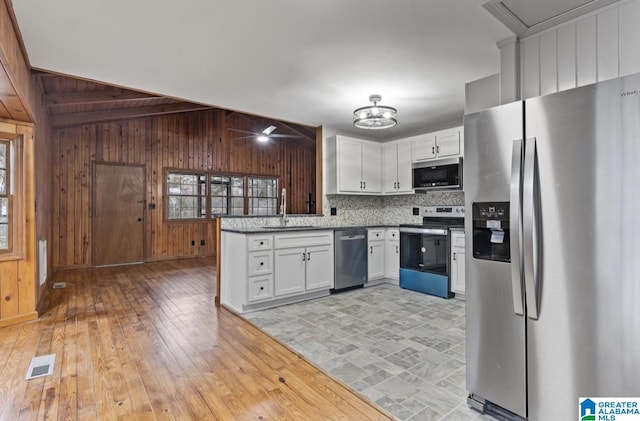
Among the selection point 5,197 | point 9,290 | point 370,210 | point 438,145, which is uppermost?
point 438,145

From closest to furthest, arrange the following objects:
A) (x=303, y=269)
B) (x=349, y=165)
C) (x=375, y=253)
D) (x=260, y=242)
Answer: (x=260, y=242) → (x=303, y=269) → (x=375, y=253) → (x=349, y=165)

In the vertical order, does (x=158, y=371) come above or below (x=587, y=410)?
below

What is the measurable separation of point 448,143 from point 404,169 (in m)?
0.77

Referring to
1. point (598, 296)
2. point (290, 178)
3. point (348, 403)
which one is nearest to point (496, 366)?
point (598, 296)

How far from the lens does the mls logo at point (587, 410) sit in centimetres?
142

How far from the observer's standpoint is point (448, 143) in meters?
4.28

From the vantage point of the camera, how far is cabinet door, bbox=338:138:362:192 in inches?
187

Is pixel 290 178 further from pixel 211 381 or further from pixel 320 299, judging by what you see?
pixel 211 381

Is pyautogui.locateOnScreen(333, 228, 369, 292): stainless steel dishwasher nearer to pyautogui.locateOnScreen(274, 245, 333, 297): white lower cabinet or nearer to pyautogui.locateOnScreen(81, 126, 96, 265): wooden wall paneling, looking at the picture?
pyautogui.locateOnScreen(274, 245, 333, 297): white lower cabinet

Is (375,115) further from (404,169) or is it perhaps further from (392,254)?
(392,254)

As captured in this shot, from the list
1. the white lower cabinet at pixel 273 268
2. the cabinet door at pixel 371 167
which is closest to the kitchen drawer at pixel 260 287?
the white lower cabinet at pixel 273 268

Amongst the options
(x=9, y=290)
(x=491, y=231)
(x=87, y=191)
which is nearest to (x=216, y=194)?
(x=87, y=191)

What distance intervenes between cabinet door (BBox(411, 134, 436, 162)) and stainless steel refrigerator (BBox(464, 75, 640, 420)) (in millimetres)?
2712

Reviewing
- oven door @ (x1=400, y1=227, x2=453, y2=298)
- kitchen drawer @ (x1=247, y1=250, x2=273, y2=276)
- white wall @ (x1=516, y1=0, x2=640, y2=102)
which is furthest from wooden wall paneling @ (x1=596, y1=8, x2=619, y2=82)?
kitchen drawer @ (x1=247, y1=250, x2=273, y2=276)
